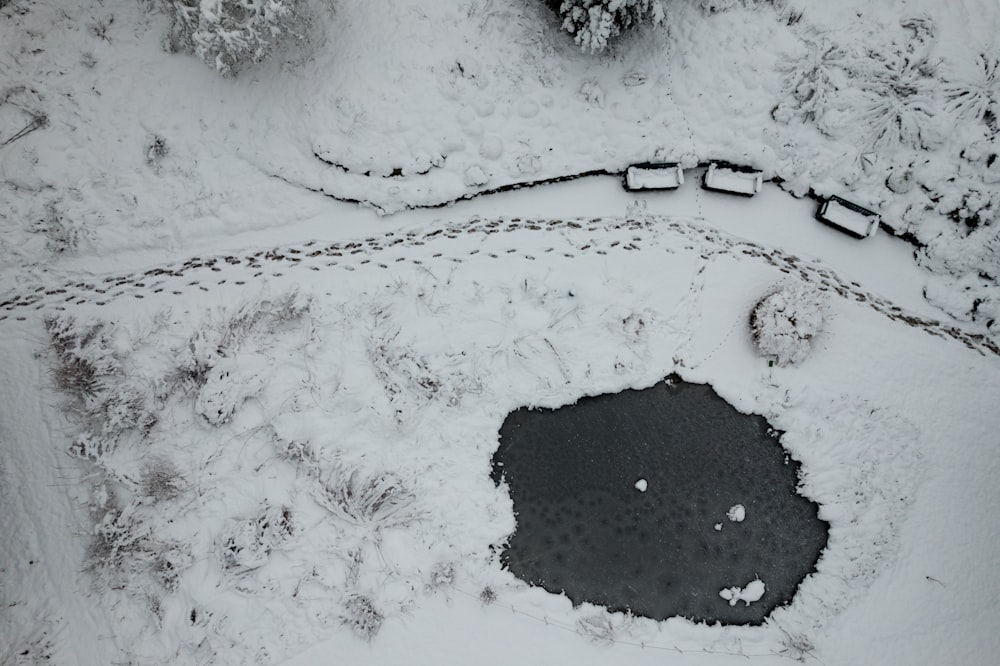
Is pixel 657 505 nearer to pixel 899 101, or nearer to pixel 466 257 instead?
pixel 466 257

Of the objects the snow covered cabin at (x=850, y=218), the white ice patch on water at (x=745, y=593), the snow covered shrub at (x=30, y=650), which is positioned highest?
the snow covered cabin at (x=850, y=218)

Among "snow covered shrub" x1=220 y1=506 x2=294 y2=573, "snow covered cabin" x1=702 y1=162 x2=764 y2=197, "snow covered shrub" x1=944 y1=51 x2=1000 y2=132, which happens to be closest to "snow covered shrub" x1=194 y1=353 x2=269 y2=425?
"snow covered shrub" x1=220 y1=506 x2=294 y2=573

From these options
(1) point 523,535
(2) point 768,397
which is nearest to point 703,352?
(2) point 768,397

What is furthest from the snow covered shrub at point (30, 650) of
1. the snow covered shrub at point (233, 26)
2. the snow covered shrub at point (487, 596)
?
the snow covered shrub at point (233, 26)

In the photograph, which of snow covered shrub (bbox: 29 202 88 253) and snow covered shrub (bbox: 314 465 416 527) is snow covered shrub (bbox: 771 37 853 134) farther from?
snow covered shrub (bbox: 29 202 88 253)

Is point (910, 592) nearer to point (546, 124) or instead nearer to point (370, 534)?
point (370, 534)

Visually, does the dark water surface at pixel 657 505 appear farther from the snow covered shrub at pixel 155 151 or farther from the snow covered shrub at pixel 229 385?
the snow covered shrub at pixel 155 151
